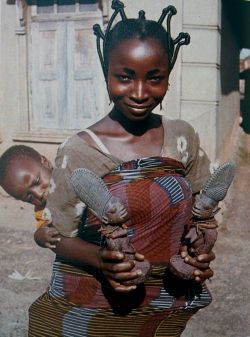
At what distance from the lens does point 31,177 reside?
14.9 feet

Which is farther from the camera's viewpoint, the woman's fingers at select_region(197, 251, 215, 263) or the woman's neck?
the woman's neck

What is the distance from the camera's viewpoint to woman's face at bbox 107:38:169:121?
4.98ft

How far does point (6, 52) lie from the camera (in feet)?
22.6

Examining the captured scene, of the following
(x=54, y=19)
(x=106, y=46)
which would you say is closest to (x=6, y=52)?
(x=54, y=19)

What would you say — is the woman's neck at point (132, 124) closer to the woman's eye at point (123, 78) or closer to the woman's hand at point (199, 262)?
the woman's eye at point (123, 78)

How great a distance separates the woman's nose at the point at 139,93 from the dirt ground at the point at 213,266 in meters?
2.08

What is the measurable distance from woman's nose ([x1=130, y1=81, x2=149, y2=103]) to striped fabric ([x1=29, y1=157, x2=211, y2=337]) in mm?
172

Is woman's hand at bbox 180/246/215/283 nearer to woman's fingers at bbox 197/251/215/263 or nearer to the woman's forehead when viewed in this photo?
woman's fingers at bbox 197/251/215/263

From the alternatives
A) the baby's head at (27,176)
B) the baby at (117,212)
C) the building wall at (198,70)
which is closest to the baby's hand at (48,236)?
the baby at (117,212)

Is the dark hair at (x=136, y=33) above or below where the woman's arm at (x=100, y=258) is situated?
above

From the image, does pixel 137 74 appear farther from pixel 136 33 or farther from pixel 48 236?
pixel 48 236

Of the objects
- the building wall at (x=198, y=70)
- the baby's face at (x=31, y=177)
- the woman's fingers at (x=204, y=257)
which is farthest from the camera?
the building wall at (x=198, y=70)

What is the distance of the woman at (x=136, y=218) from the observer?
4.93ft

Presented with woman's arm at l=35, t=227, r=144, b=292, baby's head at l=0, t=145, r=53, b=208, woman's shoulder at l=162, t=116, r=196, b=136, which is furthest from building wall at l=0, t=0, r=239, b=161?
woman's arm at l=35, t=227, r=144, b=292
